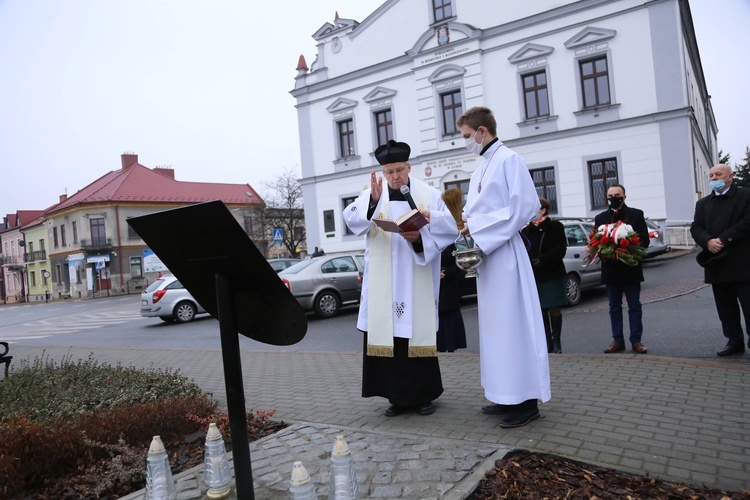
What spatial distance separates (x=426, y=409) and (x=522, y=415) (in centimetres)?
82

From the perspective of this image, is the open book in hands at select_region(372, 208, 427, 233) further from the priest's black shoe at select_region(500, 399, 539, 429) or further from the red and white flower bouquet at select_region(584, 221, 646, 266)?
the red and white flower bouquet at select_region(584, 221, 646, 266)

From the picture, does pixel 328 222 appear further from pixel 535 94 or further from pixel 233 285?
pixel 233 285

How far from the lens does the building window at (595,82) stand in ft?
79.7

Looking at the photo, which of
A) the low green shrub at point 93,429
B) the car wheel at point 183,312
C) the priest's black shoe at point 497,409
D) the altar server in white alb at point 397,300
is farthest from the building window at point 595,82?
the low green shrub at point 93,429

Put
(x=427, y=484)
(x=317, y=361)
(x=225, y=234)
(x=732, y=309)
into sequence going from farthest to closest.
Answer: (x=317, y=361), (x=732, y=309), (x=427, y=484), (x=225, y=234)

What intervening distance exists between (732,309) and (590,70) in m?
20.7

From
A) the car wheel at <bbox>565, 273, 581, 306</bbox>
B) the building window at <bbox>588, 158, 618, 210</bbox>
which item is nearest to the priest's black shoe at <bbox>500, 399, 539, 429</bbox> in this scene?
the car wheel at <bbox>565, 273, 581, 306</bbox>

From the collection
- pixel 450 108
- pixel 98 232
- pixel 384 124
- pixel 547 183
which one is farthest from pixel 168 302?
pixel 98 232

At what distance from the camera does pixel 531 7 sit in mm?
25672

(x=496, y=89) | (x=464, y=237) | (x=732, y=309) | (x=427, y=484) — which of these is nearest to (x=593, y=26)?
(x=496, y=89)

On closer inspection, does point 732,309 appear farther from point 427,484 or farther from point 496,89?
point 496,89

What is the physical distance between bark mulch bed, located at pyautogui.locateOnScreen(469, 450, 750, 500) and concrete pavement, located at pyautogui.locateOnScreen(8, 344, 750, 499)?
3.6 inches

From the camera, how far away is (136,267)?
54.0 m

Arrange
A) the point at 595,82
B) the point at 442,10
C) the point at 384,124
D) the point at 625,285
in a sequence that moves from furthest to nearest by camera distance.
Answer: the point at 384,124, the point at 442,10, the point at 595,82, the point at 625,285
